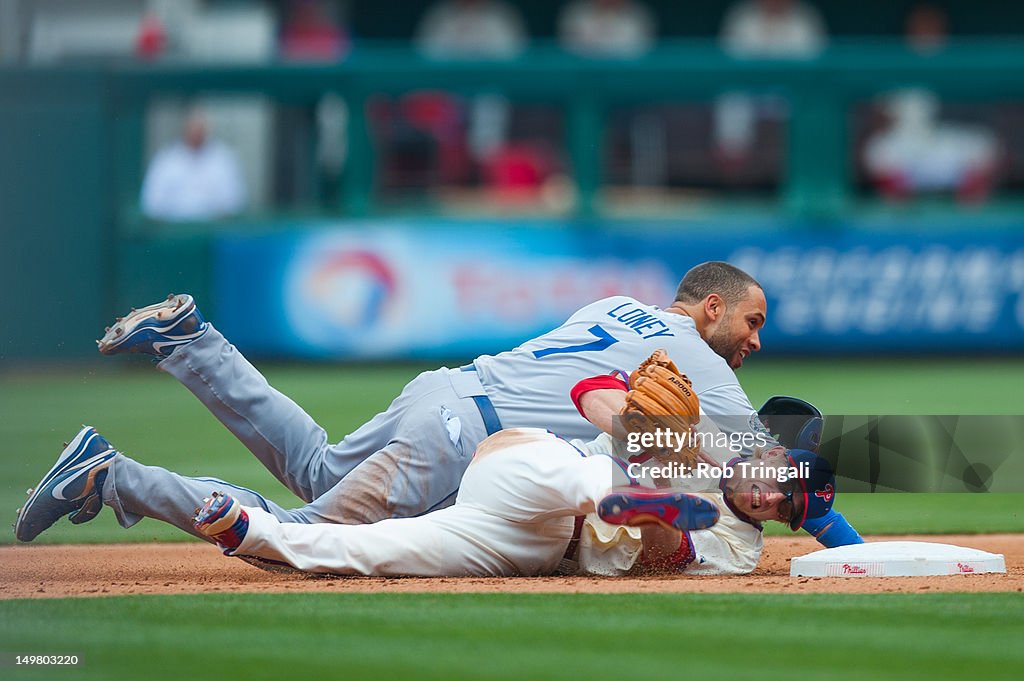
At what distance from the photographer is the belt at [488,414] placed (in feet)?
17.5

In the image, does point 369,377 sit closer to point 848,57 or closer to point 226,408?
point 848,57

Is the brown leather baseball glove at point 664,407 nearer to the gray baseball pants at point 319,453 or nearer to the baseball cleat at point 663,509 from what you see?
the baseball cleat at point 663,509

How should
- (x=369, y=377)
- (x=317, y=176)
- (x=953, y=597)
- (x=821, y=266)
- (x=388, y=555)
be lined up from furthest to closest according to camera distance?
1. (x=317, y=176)
2. (x=821, y=266)
3. (x=369, y=377)
4. (x=388, y=555)
5. (x=953, y=597)

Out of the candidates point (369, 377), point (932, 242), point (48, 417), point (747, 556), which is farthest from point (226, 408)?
point (932, 242)

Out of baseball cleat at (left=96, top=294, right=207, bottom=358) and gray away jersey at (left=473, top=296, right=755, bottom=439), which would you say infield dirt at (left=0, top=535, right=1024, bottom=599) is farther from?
baseball cleat at (left=96, top=294, right=207, bottom=358)

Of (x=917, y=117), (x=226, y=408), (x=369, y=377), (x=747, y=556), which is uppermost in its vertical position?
(x=917, y=117)

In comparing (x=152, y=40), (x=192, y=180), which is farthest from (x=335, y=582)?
(x=152, y=40)

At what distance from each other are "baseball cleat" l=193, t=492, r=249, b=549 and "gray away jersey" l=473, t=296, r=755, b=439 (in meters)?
1.00

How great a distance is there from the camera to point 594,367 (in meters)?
5.35

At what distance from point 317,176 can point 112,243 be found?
219 cm

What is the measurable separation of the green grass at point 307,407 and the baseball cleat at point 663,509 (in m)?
2.46

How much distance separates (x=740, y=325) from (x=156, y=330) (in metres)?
2.11

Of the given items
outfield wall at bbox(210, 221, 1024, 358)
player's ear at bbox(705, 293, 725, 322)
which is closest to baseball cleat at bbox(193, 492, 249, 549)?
player's ear at bbox(705, 293, 725, 322)

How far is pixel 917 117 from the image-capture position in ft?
49.4
